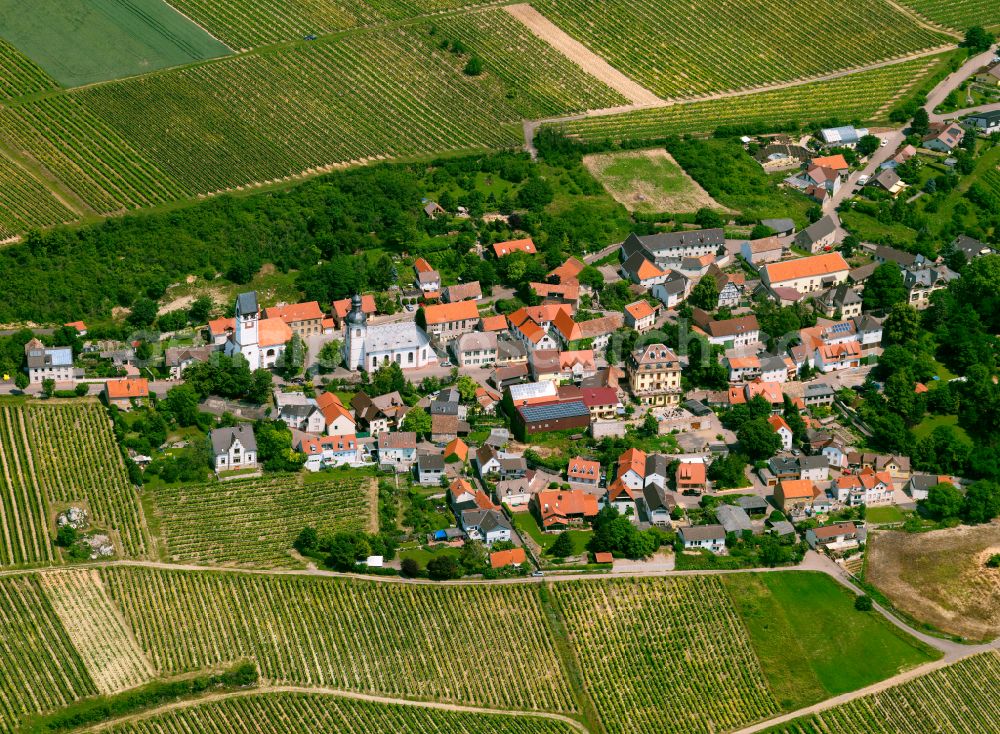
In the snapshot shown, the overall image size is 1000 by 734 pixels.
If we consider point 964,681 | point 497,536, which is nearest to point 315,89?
point 497,536

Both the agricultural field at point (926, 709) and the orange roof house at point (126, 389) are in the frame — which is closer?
the agricultural field at point (926, 709)

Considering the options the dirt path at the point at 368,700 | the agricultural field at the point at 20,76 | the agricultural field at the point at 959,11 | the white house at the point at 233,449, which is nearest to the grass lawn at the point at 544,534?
the dirt path at the point at 368,700

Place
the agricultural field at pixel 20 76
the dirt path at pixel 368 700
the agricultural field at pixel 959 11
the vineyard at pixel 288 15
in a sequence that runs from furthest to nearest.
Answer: the agricultural field at pixel 959 11
the vineyard at pixel 288 15
the agricultural field at pixel 20 76
the dirt path at pixel 368 700

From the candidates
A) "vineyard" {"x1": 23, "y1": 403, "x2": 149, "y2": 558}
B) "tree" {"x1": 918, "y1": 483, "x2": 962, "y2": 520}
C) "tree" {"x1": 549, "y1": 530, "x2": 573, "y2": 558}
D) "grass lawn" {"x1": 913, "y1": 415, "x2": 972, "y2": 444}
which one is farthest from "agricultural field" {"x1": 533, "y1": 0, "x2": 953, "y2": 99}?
"vineyard" {"x1": 23, "y1": 403, "x2": 149, "y2": 558}

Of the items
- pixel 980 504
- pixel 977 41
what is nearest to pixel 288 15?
pixel 977 41

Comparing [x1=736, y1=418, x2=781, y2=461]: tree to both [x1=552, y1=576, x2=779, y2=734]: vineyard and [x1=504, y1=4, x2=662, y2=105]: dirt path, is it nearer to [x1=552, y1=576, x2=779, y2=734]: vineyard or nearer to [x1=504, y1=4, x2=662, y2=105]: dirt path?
[x1=552, y1=576, x2=779, y2=734]: vineyard

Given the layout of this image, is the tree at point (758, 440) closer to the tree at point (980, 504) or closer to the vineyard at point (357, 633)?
the tree at point (980, 504)

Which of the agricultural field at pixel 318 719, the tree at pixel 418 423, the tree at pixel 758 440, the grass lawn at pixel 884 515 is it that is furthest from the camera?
the tree at pixel 418 423
